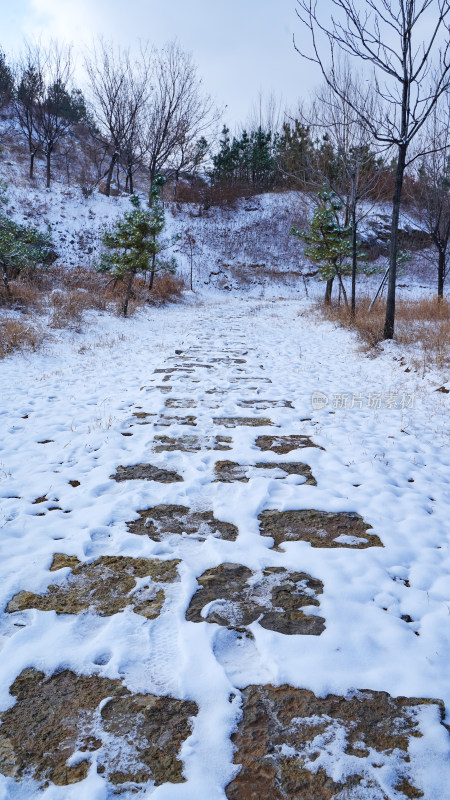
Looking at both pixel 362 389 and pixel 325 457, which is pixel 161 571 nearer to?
pixel 325 457

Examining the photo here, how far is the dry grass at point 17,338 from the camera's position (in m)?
7.74

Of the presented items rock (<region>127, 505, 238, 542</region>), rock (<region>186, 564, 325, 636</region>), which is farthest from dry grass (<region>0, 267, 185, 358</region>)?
rock (<region>186, 564, 325, 636</region>)

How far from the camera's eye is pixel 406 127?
722 centimetres

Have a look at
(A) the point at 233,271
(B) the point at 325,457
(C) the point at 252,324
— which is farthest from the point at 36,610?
(A) the point at 233,271

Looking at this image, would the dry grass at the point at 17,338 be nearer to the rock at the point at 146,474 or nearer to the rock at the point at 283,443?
the rock at the point at 146,474

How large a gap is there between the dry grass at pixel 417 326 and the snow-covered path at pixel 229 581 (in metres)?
2.47

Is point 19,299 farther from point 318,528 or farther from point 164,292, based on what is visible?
point 318,528

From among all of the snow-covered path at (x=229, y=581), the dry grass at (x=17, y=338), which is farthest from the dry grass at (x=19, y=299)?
the snow-covered path at (x=229, y=581)

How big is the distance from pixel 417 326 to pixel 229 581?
911cm

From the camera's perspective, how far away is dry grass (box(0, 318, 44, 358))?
7.74m

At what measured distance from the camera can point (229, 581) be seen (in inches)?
88.0

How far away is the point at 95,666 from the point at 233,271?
28.6 m

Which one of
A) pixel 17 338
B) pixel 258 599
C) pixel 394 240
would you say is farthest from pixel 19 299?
pixel 258 599

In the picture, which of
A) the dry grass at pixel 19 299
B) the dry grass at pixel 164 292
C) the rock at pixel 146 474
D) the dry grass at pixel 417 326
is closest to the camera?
the rock at pixel 146 474
